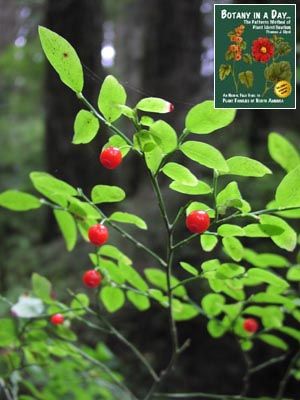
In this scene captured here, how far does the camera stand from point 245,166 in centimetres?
60

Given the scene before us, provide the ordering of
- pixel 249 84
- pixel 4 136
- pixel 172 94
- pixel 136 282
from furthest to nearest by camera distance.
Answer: pixel 4 136 < pixel 172 94 < pixel 136 282 < pixel 249 84

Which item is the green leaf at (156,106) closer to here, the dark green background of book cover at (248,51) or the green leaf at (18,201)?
the dark green background of book cover at (248,51)

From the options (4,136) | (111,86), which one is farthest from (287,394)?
(4,136)

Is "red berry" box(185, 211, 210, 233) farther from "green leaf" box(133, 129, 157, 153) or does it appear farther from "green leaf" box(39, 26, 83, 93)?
"green leaf" box(39, 26, 83, 93)

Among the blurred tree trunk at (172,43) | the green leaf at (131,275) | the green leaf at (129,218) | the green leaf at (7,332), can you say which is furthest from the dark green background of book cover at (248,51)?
the blurred tree trunk at (172,43)

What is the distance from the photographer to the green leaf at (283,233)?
0.62m

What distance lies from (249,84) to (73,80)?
270 mm

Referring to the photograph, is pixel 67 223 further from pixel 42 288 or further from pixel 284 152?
pixel 284 152

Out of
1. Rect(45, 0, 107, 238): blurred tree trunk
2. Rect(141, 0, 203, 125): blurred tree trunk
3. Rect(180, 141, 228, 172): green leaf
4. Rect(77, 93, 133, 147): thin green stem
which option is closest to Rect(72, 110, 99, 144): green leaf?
Rect(77, 93, 133, 147): thin green stem

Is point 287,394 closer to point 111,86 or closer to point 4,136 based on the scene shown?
point 111,86

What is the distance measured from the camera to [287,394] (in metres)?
1.75

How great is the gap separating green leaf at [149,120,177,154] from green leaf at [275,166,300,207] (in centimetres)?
15

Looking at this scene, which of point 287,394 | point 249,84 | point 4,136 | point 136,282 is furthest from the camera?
point 4,136

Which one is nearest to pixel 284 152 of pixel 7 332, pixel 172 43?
pixel 7 332
